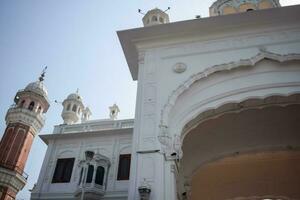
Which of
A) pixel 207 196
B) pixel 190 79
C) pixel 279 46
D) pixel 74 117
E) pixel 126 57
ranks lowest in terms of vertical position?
pixel 207 196

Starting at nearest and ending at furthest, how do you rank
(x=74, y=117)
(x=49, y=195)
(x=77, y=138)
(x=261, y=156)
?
(x=261, y=156)
(x=49, y=195)
(x=77, y=138)
(x=74, y=117)

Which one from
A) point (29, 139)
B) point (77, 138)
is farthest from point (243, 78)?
point (29, 139)

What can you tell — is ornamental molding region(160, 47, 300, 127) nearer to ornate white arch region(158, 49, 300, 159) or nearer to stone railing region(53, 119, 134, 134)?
ornate white arch region(158, 49, 300, 159)

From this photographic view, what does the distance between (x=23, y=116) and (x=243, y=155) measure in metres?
18.1

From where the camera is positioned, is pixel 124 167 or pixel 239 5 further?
→ pixel 124 167

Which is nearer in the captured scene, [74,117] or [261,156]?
[261,156]

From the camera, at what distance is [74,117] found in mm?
20422

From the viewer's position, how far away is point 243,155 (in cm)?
991

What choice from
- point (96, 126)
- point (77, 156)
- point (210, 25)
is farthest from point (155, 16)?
point (77, 156)

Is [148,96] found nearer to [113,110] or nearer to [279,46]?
[279,46]

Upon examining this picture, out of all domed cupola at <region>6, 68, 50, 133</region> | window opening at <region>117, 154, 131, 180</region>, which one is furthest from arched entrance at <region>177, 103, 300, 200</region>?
domed cupola at <region>6, 68, 50, 133</region>

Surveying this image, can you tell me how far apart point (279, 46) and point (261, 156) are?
164 inches

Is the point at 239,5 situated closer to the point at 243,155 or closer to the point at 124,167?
the point at 243,155

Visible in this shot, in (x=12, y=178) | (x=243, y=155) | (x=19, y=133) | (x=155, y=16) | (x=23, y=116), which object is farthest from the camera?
(x=23, y=116)
